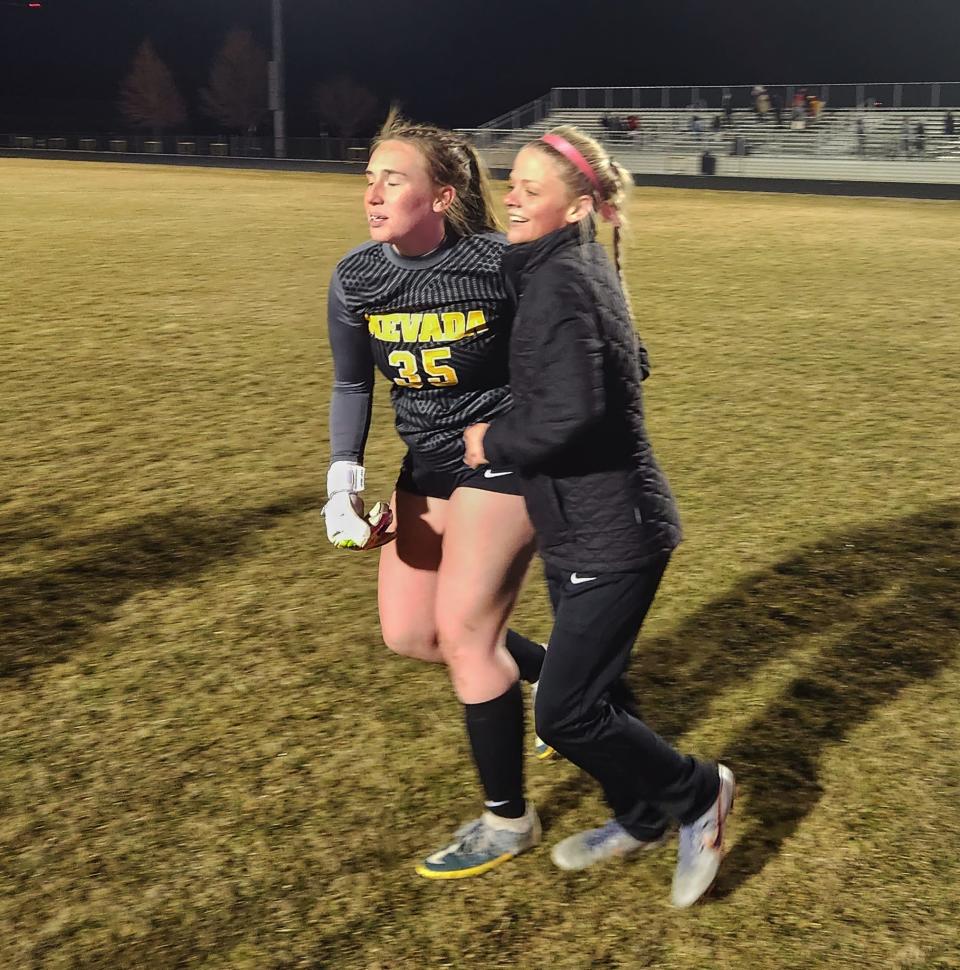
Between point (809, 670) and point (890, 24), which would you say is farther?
point (890, 24)

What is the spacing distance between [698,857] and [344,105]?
89.9 m

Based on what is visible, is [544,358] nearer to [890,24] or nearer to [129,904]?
[129,904]

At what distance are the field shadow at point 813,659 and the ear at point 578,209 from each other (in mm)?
1635

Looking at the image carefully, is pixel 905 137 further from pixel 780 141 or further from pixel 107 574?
pixel 107 574

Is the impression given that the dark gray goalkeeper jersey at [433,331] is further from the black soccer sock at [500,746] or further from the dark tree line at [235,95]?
the dark tree line at [235,95]

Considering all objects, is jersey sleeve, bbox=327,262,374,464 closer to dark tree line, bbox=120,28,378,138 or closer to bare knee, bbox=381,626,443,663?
bare knee, bbox=381,626,443,663

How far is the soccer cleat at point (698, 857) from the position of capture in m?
2.87

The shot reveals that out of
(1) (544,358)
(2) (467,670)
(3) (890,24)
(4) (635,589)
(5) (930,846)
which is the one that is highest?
(3) (890,24)

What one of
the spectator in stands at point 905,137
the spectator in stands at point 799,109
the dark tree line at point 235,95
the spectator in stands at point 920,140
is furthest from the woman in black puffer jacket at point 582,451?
the dark tree line at point 235,95

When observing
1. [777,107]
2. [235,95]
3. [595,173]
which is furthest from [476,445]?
[235,95]

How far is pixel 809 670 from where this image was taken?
4215 millimetres

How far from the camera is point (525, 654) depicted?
3.45m

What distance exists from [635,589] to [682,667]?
1661 mm

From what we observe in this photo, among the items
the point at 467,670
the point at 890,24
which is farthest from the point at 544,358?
the point at 890,24
